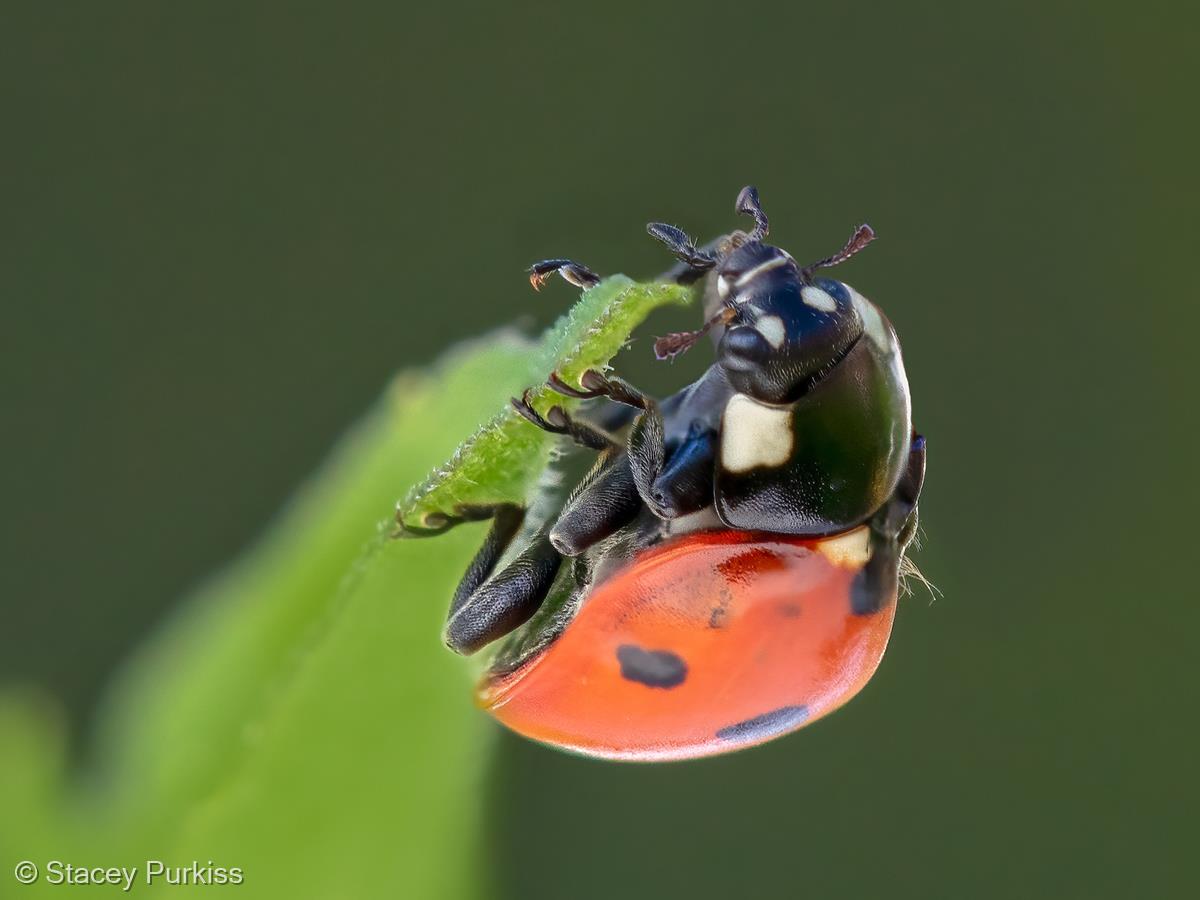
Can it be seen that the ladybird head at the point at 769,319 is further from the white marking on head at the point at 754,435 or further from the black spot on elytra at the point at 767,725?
the black spot on elytra at the point at 767,725

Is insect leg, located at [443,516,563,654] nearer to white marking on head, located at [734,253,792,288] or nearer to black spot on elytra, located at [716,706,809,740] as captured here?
black spot on elytra, located at [716,706,809,740]

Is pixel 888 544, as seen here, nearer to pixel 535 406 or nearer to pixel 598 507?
pixel 598 507

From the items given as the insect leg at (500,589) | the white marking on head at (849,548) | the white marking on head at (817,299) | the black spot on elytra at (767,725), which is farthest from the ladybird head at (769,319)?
the black spot on elytra at (767,725)

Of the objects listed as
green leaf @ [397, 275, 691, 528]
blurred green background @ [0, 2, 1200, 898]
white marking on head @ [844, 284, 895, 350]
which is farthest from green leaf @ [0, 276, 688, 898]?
blurred green background @ [0, 2, 1200, 898]

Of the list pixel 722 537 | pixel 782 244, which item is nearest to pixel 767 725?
pixel 722 537

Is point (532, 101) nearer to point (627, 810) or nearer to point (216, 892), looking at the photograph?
point (627, 810)

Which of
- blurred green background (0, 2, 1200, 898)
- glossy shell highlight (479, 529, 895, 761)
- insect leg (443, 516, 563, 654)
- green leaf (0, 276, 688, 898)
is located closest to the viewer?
green leaf (0, 276, 688, 898)

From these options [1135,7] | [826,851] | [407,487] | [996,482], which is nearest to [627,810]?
[826,851]
